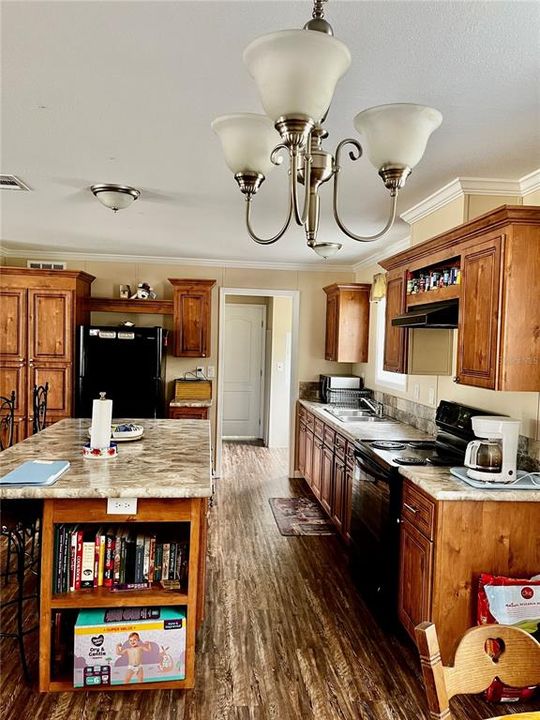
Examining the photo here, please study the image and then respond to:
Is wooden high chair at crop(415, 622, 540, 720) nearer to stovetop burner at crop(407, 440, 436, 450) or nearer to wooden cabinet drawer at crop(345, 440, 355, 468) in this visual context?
stovetop burner at crop(407, 440, 436, 450)

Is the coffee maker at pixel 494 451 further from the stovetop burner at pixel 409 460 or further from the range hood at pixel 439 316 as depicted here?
the range hood at pixel 439 316

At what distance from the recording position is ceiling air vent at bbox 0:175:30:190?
10.7 feet

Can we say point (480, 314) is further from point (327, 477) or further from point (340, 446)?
point (327, 477)

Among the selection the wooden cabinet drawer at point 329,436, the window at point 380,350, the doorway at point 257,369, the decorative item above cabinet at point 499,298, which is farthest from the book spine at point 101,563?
the doorway at point 257,369

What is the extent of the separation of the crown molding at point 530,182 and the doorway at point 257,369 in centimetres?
515

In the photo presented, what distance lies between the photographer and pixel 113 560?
2.41 metres

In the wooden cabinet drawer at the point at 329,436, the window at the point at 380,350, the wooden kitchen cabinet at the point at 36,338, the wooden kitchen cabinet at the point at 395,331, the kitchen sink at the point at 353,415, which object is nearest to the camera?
the wooden kitchen cabinet at the point at 395,331

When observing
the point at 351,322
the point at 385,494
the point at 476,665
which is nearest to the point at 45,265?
the point at 351,322

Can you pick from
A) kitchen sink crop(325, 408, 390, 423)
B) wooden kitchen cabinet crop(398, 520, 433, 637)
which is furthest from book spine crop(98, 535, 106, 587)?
kitchen sink crop(325, 408, 390, 423)

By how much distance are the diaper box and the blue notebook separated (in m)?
0.62

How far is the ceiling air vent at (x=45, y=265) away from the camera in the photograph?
5.88m

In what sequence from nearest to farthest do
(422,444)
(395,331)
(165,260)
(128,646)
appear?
(128,646) < (422,444) < (395,331) < (165,260)

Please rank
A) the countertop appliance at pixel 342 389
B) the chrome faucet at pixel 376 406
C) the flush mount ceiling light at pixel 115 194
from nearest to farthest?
1. the flush mount ceiling light at pixel 115 194
2. the chrome faucet at pixel 376 406
3. the countertop appliance at pixel 342 389

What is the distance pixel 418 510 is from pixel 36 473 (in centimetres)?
184
